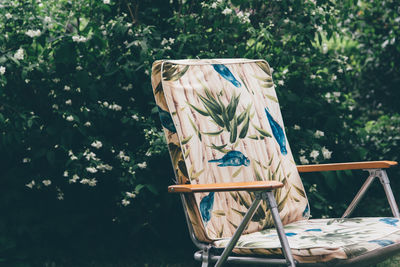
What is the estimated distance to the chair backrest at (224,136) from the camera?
6.95ft

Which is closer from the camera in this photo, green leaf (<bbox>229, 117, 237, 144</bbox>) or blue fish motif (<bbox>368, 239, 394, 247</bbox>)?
blue fish motif (<bbox>368, 239, 394, 247</bbox>)

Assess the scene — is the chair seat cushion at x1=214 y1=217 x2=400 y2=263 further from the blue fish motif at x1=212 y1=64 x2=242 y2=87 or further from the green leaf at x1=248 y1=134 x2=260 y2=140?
the blue fish motif at x1=212 y1=64 x2=242 y2=87

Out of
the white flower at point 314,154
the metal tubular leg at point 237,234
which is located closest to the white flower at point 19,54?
the metal tubular leg at point 237,234

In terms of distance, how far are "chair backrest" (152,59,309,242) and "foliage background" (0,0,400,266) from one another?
602 millimetres

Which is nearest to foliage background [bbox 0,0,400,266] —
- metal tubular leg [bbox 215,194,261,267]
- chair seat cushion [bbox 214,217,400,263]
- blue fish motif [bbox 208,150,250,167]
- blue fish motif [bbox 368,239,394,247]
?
blue fish motif [bbox 208,150,250,167]

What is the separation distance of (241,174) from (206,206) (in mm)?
248

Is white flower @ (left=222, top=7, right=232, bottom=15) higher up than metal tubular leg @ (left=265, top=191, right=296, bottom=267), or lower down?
higher up

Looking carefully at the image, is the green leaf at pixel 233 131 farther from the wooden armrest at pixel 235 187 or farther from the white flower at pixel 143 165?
the white flower at pixel 143 165

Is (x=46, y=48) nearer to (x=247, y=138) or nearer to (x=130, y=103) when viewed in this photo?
(x=130, y=103)

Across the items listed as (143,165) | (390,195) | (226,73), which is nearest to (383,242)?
(390,195)

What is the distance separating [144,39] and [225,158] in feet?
3.24

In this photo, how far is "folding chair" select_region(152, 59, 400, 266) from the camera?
1.80 meters

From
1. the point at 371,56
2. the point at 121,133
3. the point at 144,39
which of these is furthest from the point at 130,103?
the point at 371,56

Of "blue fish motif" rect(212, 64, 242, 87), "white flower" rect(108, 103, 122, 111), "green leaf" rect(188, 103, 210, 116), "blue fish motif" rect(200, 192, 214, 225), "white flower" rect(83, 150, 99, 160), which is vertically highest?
"blue fish motif" rect(212, 64, 242, 87)
